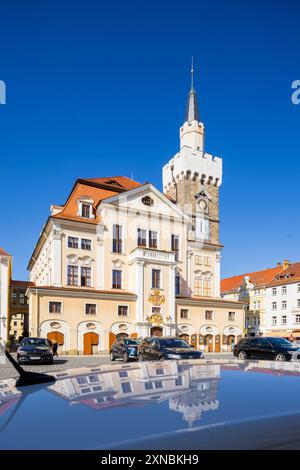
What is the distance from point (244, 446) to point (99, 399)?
2.69 ft

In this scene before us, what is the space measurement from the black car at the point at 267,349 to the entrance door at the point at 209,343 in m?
16.6

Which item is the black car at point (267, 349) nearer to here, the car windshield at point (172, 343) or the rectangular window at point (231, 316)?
the car windshield at point (172, 343)

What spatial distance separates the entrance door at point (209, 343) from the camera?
38.1m

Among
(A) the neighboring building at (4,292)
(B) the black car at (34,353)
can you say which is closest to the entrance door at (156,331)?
(A) the neighboring building at (4,292)

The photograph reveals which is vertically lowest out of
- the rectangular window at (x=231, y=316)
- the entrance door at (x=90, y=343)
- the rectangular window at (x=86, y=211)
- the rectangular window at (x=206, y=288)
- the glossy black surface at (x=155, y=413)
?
the entrance door at (x=90, y=343)

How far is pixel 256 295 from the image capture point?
63406 mm

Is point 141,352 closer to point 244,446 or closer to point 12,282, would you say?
point 244,446

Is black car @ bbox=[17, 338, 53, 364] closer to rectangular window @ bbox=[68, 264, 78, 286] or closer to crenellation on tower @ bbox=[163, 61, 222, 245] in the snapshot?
rectangular window @ bbox=[68, 264, 78, 286]

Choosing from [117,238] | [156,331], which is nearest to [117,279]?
[117,238]

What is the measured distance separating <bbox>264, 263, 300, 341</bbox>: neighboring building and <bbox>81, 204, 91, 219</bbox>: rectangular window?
1329 inches

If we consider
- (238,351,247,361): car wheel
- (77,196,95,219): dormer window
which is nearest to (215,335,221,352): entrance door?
(238,351,247,361): car wheel

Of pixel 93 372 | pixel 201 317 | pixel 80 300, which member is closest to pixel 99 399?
pixel 93 372

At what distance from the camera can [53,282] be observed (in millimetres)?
33938

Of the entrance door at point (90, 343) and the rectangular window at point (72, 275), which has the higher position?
the rectangular window at point (72, 275)
